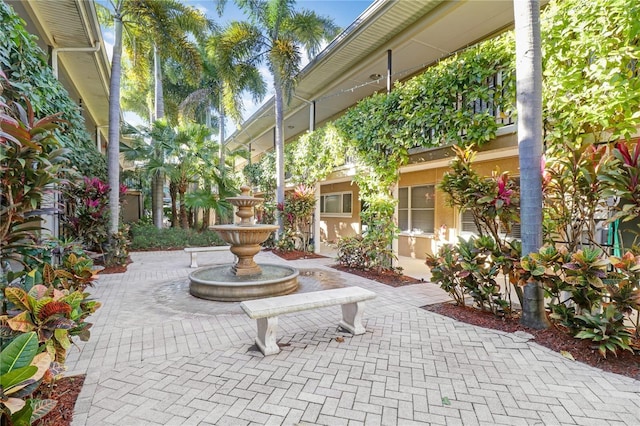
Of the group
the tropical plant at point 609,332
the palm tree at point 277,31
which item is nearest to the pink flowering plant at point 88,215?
the palm tree at point 277,31

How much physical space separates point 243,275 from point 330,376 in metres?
3.74

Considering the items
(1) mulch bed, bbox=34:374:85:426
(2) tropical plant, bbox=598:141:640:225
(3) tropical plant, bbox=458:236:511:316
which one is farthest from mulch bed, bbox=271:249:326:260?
(2) tropical plant, bbox=598:141:640:225

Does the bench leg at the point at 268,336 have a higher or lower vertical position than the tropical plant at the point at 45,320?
lower

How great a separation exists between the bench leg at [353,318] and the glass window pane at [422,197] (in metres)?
6.91

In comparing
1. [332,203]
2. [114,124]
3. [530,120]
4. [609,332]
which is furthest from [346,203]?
[609,332]

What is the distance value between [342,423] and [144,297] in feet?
15.7

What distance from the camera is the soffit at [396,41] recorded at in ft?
23.6

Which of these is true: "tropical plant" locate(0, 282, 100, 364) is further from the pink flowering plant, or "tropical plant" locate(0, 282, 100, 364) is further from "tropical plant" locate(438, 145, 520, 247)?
the pink flowering plant

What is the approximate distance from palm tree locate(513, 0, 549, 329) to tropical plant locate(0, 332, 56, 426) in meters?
4.78

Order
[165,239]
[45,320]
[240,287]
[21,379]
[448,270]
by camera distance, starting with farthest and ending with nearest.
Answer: [165,239] < [240,287] < [448,270] < [45,320] < [21,379]

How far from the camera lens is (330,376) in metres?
2.94

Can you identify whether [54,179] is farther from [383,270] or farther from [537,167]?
[383,270]

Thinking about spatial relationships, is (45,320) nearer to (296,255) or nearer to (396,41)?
(296,255)

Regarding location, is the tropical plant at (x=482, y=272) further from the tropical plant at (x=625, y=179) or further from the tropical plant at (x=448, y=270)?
the tropical plant at (x=625, y=179)
